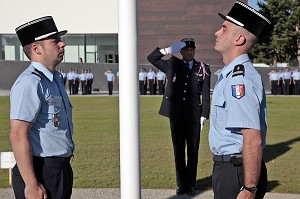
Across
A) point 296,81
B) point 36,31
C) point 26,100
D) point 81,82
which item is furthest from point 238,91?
point 296,81

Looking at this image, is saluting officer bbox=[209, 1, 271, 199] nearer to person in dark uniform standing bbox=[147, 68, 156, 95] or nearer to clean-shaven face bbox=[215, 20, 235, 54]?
clean-shaven face bbox=[215, 20, 235, 54]

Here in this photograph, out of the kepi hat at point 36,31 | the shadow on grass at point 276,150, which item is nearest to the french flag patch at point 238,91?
the kepi hat at point 36,31

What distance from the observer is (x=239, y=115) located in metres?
3.25

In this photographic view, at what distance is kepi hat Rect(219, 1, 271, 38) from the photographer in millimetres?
3488

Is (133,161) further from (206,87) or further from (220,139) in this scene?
(206,87)

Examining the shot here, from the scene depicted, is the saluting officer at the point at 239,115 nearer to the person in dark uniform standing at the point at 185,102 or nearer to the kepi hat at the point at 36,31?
the kepi hat at the point at 36,31

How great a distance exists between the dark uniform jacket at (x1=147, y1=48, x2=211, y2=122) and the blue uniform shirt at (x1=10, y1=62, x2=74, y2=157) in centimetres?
322

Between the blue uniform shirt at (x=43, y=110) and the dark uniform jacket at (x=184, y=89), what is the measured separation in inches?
127

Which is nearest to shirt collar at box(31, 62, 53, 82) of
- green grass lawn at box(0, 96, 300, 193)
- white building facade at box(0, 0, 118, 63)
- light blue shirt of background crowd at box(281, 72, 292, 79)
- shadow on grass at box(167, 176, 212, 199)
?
shadow on grass at box(167, 176, 212, 199)

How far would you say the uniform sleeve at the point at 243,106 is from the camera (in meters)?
3.22

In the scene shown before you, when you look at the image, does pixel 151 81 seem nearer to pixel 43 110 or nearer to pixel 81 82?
pixel 81 82

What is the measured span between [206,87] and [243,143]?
3.67 metres

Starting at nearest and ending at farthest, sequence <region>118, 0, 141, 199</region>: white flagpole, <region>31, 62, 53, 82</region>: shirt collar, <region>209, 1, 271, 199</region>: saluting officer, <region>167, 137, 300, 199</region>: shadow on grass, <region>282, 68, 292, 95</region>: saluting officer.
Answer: <region>209, 1, 271, 199</region>: saluting officer, <region>31, 62, 53, 82</region>: shirt collar, <region>118, 0, 141, 199</region>: white flagpole, <region>167, 137, 300, 199</region>: shadow on grass, <region>282, 68, 292, 95</region>: saluting officer

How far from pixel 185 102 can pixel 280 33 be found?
53.6 m
